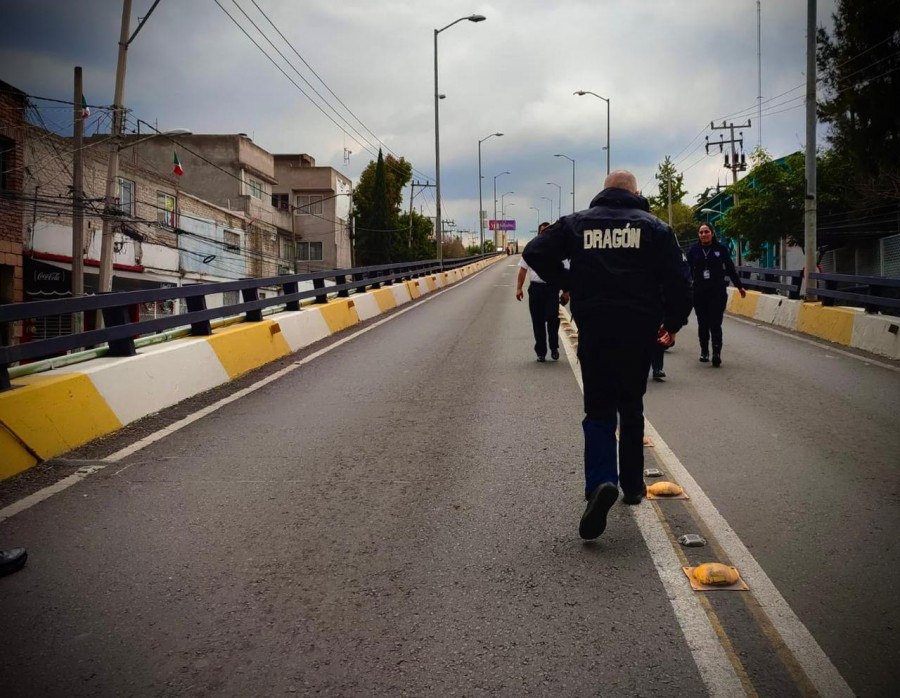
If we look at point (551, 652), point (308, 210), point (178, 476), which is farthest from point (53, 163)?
point (308, 210)

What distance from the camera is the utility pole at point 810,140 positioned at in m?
15.9

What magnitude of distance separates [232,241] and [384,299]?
76.8 feet

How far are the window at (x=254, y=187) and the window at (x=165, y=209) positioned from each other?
1472 centimetres

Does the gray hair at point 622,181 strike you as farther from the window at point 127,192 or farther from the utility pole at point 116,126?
the window at point 127,192

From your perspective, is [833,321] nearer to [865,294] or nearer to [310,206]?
[865,294]

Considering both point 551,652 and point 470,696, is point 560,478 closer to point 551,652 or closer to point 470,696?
point 551,652

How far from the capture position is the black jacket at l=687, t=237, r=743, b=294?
11.2 m

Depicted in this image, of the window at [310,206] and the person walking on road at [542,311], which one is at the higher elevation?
the window at [310,206]

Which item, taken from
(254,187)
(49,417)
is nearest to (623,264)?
(49,417)

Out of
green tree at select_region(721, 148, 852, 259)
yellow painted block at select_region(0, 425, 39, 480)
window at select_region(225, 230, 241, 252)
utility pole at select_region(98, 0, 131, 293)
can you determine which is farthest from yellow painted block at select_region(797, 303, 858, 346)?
window at select_region(225, 230, 241, 252)

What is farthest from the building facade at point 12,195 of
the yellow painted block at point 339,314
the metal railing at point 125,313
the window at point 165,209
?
the metal railing at point 125,313

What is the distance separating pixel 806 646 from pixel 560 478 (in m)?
2.47

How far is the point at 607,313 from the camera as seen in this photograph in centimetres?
448

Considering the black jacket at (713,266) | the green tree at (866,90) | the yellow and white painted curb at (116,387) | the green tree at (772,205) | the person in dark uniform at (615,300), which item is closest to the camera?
the person in dark uniform at (615,300)
